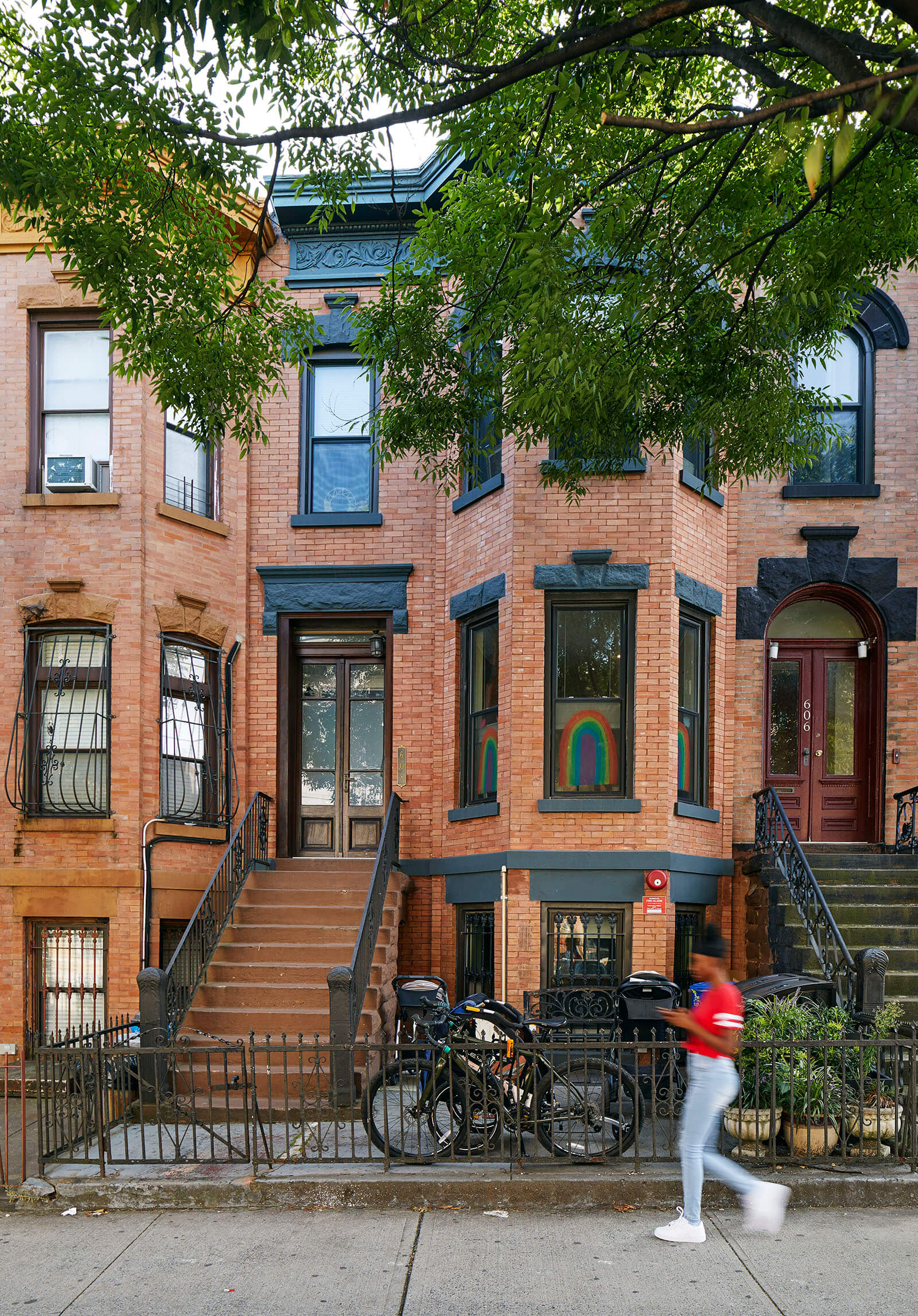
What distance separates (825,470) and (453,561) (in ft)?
15.1

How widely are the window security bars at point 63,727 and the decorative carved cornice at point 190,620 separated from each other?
63 centimetres

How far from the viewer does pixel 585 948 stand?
11.6 metres

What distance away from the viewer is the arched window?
1316 centimetres

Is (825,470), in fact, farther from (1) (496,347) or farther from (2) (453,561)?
(1) (496,347)

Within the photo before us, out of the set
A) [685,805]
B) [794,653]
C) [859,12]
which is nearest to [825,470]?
[794,653]

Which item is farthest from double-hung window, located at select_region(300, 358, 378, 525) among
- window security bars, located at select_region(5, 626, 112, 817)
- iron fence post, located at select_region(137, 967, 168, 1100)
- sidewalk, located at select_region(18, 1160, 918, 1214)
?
sidewalk, located at select_region(18, 1160, 918, 1214)

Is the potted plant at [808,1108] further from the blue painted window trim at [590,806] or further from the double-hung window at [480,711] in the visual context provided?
the double-hung window at [480,711]

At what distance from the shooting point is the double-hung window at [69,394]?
41.7 ft

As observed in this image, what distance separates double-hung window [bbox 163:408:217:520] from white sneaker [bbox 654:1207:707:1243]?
30.6 feet

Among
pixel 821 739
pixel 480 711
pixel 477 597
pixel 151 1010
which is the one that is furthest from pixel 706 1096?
pixel 821 739

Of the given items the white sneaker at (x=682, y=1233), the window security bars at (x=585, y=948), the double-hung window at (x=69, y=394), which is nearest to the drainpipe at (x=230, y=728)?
the double-hung window at (x=69, y=394)

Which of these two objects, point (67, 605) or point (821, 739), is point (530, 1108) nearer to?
point (821, 739)

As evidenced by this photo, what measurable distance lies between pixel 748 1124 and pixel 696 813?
4736 mm

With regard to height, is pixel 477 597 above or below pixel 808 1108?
above
